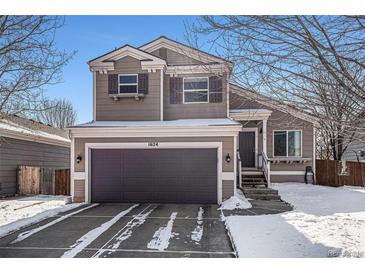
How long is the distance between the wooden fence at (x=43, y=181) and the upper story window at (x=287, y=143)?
8.67m

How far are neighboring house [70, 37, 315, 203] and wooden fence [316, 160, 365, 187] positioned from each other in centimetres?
350

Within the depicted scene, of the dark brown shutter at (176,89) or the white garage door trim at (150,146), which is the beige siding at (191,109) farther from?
the white garage door trim at (150,146)

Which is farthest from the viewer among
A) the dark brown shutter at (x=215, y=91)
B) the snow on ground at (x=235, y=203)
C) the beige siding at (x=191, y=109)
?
the beige siding at (x=191, y=109)

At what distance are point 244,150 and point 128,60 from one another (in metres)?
5.93

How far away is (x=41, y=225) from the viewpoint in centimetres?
654

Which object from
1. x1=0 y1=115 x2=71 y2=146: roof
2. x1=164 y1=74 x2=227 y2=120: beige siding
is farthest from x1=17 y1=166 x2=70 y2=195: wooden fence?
x1=164 y1=74 x2=227 y2=120: beige siding

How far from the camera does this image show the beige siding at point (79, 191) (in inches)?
372

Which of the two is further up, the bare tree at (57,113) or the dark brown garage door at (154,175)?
the bare tree at (57,113)

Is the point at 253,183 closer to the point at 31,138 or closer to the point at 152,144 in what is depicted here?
the point at 152,144

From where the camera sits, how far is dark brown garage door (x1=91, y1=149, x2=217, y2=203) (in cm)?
917

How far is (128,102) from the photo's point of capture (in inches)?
420

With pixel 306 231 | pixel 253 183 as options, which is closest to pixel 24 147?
pixel 253 183

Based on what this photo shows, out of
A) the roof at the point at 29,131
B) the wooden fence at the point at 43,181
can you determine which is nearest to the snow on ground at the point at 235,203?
the wooden fence at the point at 43,181

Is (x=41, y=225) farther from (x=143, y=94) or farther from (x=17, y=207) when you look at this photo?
(x=143, y=94)
